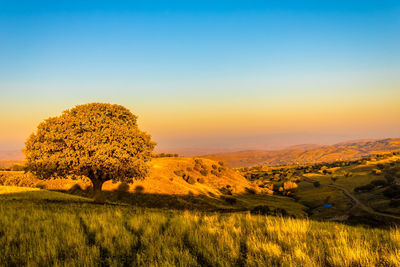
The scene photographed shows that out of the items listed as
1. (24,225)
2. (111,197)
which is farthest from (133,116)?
(111,197)

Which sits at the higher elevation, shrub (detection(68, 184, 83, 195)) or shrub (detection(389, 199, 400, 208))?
shrub (detection(68, 184, 83, 195))

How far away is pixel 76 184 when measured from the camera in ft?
178

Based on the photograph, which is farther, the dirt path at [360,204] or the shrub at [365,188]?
the shrub at [365,188]

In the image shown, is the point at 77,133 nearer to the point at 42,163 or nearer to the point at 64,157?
the point at 64,157

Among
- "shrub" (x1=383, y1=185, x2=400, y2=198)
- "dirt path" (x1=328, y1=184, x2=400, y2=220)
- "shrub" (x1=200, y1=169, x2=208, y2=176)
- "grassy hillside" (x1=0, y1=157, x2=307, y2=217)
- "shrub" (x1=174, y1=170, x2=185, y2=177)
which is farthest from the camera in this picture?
"shrub" (x1=200, y1=169, x2=208, y2=176)

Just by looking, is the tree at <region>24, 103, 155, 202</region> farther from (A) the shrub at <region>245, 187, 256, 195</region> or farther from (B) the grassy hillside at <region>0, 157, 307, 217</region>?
(A) the shrub at <region>245, 187, 256, 195</region>

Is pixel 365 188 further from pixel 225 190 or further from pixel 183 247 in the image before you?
pixel 183 247

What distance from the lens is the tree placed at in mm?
24438

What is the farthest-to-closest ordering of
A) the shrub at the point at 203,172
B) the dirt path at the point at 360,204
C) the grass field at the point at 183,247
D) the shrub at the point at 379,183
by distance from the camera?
1. the shrub at the point at 379,183
2. the shrub at the point at 203,172
3. the dirt path at the point at 360,204
4. the grass field at the point at 183,247

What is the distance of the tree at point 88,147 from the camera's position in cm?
2444

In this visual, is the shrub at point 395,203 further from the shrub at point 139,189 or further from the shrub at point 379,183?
the shrub at point 139,189

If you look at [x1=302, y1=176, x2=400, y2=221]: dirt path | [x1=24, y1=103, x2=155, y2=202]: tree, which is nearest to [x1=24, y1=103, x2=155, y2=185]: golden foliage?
[x1=24, y1=103, x2=155, y2=202]: tree

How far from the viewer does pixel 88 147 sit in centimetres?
2442

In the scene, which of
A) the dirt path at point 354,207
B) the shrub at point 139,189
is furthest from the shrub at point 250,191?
the shrub at point 139,189
